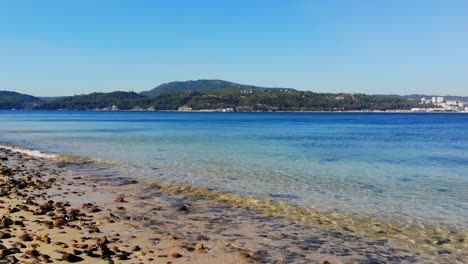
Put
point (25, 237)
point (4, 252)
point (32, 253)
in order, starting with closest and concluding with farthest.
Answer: point (4, 252)
point (32, 253)
point (25, 237)

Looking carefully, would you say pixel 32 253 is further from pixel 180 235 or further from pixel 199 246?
pixel 180 235

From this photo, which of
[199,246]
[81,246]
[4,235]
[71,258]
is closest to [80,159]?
[4,235]

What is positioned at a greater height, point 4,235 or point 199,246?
point 4,235

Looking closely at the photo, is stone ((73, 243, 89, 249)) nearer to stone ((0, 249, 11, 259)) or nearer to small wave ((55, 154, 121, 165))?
stone ((0, 249, 11, 259))

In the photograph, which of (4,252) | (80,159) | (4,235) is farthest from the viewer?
(80,159)

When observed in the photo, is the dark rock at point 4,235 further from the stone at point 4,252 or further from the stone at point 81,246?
the stone at point 81,246

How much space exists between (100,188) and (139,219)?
655 cm

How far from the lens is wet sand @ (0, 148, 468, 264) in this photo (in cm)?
980

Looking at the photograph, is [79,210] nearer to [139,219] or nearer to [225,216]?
[139,219]

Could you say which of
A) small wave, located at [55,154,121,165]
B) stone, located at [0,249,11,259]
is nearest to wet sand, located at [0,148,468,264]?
stone, located at [0,249,11,259]

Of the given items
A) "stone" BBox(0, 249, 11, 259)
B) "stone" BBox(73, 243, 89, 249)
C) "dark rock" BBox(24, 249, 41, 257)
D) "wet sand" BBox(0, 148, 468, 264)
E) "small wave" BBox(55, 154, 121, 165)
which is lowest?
"small wave" BBox(55, 154, 121, 165)

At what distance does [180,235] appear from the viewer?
11.7 m

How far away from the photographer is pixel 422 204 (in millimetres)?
16453

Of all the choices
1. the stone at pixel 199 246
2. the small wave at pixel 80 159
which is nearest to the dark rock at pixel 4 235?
the stone at pixel 199 246
